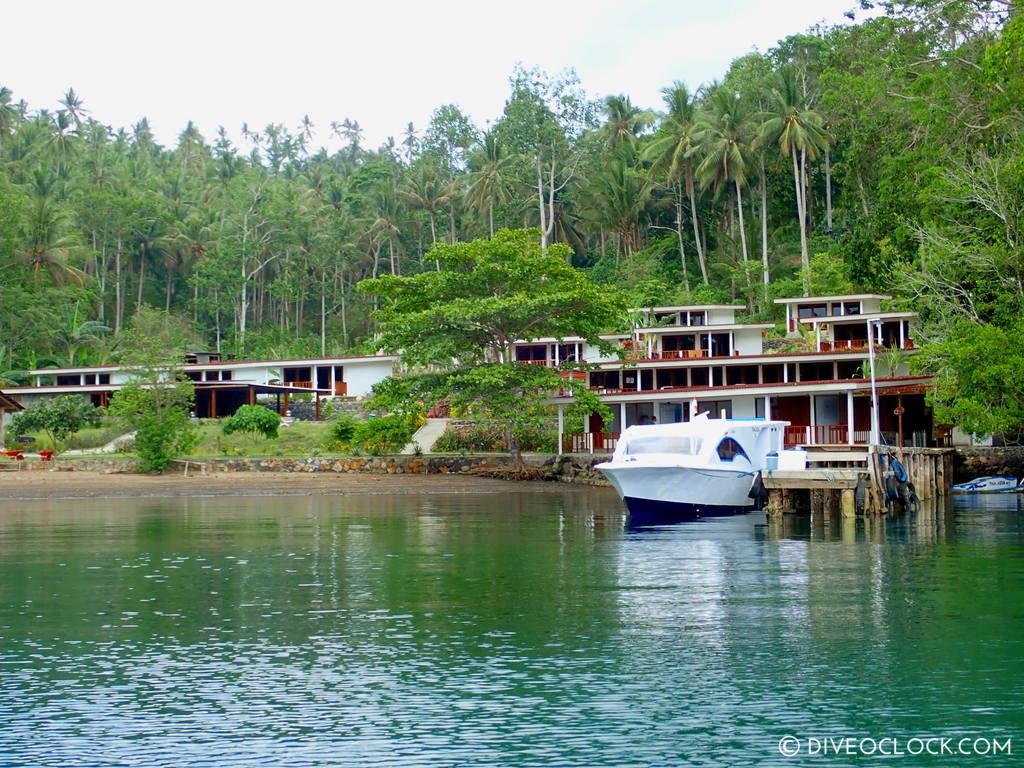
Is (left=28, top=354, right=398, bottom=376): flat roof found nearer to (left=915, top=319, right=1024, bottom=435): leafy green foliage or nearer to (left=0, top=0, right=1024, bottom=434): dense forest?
(left=0, top=0, right=1024, bottom=434): dense forest

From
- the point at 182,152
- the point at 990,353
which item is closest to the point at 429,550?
the point at 990,353

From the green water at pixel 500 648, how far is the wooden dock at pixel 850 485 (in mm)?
5255

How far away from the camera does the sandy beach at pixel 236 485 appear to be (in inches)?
1919

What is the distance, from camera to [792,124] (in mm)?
76000

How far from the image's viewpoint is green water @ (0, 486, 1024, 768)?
13.2 m

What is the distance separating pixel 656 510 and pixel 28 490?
26.9 metres

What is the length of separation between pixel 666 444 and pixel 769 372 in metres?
25.4

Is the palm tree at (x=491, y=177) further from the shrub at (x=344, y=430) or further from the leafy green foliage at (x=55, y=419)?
the leafy green foliage at (x=55, y=419)

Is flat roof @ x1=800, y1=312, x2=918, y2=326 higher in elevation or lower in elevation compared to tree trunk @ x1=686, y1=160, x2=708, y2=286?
lower

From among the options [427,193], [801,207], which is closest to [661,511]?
[801,207]

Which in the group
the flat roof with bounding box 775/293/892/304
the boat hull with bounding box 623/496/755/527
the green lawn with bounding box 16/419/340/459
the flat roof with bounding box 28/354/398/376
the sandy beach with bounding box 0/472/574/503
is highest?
the flat roof with bounding box 775/293/892/304

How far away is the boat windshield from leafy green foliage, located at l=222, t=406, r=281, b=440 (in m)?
27.1

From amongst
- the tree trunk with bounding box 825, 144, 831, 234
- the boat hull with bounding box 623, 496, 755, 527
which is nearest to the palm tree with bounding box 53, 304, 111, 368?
the tree trunk with bounding box 825, 144, 831, 234

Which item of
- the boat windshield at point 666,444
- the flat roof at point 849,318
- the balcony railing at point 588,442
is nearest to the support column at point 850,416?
the flat roof at point 849,318
